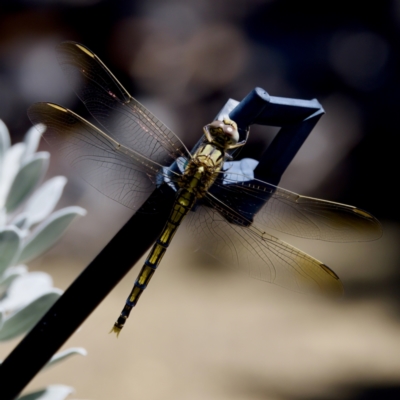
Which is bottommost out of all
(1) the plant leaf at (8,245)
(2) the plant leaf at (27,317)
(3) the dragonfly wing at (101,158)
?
(2) the plant leaf at (27,317)

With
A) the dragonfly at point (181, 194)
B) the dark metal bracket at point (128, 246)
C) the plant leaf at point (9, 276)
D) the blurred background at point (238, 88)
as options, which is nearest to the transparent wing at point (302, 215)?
the dragonfly at point (181, 194)

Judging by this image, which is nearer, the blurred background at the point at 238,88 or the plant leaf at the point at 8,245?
the plant leaf at the point at 8,245

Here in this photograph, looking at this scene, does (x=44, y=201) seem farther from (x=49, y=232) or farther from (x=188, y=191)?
(x=188, y=191)

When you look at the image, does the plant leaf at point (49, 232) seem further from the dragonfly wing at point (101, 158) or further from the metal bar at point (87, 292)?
the metal bar at point (87, 292)

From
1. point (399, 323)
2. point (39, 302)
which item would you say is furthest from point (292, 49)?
point (39, 302)

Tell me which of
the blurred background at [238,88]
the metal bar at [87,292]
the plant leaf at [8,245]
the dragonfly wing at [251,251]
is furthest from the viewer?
the blurred background at [238,88]

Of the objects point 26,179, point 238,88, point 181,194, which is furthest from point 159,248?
point 238,88

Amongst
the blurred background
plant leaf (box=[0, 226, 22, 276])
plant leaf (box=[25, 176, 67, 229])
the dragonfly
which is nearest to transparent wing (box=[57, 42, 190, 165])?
the dragonfly
